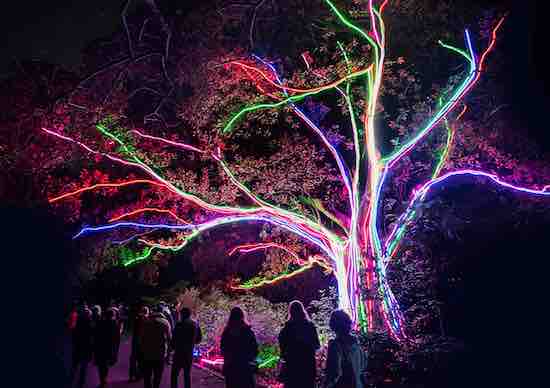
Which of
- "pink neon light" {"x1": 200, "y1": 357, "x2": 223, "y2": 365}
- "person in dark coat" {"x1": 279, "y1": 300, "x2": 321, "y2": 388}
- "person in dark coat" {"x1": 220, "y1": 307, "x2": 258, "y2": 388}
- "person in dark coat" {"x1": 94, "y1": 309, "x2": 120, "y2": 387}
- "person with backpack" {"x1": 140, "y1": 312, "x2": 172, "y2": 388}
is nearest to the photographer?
"person in dark coat" {"x1": 279, "y1": 300, "x2": 321, "y2": 388}

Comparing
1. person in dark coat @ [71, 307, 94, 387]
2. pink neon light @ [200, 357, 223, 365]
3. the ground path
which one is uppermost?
person in dark coat @ [71, 307, 94, 387]

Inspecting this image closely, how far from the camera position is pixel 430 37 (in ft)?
41.6

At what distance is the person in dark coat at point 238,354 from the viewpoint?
6.50m

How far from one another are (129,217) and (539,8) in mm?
11972

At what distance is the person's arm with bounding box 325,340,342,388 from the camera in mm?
5012

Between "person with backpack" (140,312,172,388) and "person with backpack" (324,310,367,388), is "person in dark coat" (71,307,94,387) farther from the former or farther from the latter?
"person with backpack" (324,310,367,388)

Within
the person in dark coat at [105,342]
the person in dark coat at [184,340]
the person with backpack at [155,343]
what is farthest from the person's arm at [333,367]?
the person in dark coat at [105,342]

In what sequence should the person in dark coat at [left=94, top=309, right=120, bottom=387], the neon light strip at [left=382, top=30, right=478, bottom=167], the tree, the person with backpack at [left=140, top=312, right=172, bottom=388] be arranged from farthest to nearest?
the neon light strip at [left=382, top=30, right=478, bottom=167] < the tree < the person in dark coat at [left=94, top=309, right=120, bottom=387] < the person with backpack at [left=140, top=312, right=172, bottom=388]

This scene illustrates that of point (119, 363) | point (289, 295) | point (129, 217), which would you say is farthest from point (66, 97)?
point (289, 295)

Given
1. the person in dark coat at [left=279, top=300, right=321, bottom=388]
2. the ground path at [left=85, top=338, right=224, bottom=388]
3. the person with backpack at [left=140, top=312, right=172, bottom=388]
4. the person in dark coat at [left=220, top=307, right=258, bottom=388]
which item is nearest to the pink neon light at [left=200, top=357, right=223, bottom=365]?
the ground path at [left=85, top=338, right=224, bottom=388]

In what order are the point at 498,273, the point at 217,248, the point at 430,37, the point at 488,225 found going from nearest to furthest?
the point at 498,273 → the point at 488,225 → the point at 430,37 → the point at 217,248

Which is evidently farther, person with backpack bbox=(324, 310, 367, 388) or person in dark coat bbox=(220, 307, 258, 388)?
person in dark coat bbox=(220, 307, 258, 388)

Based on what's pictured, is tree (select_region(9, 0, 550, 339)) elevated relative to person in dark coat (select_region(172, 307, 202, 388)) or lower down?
elevated

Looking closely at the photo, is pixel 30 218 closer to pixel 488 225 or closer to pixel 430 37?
pixel 488 225
